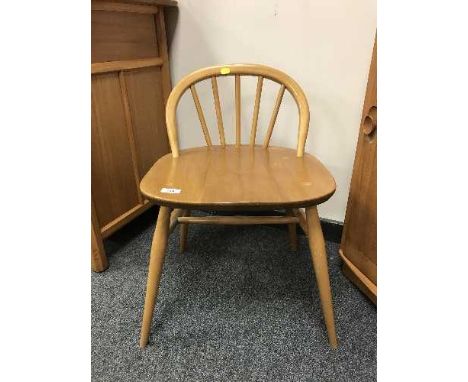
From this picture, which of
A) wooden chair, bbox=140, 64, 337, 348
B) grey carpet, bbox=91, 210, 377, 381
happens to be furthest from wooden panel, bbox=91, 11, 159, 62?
grey carpet, bbox=91, 210, 377, 381

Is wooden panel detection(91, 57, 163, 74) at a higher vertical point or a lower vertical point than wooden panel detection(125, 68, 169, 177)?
higher

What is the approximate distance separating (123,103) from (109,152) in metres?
0.16

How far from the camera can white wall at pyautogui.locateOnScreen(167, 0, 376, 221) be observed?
2.84 feet

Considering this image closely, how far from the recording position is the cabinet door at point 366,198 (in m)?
0.74

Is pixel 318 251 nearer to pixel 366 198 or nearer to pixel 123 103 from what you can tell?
pixel 366 198

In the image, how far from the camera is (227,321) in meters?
0.78

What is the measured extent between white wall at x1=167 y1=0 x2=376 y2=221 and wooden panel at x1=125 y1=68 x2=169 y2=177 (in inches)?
4.4

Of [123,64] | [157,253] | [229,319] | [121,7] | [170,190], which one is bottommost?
[229,319]

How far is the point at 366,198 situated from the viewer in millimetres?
795

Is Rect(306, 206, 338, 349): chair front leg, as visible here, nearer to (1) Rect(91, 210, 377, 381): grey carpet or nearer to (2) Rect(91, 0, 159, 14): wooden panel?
(1) Rect(91, 210, 377, 381): grey carpet

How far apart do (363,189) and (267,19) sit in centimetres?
58

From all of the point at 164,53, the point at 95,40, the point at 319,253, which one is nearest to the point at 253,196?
the point at 319,253

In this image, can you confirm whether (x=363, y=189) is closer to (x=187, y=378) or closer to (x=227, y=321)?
(x=227, y=321)

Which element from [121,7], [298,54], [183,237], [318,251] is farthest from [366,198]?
[121,7]
